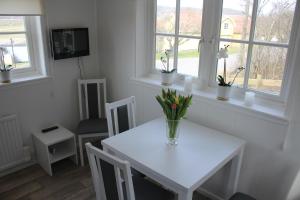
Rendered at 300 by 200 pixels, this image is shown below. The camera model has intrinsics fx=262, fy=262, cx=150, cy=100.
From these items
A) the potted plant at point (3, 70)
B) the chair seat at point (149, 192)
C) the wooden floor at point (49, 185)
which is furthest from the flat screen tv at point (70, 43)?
the chair seat at point (149, 192)

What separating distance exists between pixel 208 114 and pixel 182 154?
24.3 inches

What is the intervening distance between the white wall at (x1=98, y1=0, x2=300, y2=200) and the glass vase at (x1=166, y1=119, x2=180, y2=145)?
0.51 metres

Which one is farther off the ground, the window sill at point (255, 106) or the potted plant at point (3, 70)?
the potted plant at point (3, 70)

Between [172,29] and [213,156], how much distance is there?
1387 millimetres

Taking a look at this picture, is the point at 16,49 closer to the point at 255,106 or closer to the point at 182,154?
the point at 182,154

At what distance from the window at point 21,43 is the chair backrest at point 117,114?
44.7 inches

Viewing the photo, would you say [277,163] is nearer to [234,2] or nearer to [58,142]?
[234,2]

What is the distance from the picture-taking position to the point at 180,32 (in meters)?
2.56

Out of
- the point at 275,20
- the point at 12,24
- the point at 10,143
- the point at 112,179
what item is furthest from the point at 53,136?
the point at 275,20

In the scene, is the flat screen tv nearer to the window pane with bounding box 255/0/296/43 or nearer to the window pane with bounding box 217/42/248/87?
the window pane with bounding box 217/42/248/87

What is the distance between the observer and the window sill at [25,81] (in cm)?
255

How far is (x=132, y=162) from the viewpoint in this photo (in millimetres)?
1783

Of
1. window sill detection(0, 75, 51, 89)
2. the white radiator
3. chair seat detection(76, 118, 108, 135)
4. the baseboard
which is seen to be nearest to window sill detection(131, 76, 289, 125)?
chair seat detection(76, 118, 108, 135)

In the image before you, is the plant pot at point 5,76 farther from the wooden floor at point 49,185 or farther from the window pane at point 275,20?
the window pane at point 275,20
